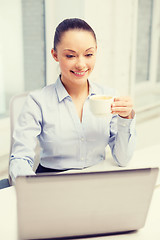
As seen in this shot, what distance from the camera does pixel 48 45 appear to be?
7.24 feet

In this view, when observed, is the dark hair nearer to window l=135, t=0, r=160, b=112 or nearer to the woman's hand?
the woman's hand

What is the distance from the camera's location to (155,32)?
127 inches

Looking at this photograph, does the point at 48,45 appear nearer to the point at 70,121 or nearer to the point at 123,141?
the point at 70,121

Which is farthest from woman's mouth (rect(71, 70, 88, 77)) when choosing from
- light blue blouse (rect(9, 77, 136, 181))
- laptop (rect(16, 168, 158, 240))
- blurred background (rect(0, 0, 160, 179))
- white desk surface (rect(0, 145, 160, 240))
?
blurred background (rect(0, 0, 160, 179))

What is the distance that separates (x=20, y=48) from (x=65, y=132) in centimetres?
116

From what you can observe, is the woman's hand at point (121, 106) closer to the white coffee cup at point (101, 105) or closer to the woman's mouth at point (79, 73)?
the white coffee cup at point (101, 105)

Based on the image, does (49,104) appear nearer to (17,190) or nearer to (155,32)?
(17,190)

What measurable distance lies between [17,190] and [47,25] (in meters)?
1.80

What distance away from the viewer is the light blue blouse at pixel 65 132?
3.92ft

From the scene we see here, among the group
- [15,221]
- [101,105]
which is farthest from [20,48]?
[15,221]

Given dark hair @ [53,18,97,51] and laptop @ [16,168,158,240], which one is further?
dark hair @ [53,18,97,51]

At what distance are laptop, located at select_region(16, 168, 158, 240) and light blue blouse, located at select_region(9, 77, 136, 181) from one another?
1.68 feet

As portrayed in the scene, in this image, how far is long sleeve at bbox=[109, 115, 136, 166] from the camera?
1.18m

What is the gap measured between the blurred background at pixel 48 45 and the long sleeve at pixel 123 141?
1022mm
